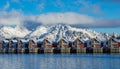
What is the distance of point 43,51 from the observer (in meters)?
156

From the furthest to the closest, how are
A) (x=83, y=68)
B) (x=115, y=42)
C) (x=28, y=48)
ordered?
(x=28, y=48)
(x=115, y=42)
(x=83, y=68)

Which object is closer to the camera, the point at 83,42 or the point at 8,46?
the point at 83,42

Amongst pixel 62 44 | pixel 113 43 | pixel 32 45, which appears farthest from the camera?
pixel 32 45

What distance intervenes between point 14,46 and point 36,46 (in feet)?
36.8

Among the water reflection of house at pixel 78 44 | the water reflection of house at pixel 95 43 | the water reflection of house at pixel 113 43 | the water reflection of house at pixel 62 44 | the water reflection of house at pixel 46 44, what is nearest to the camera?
the water reflection of house at pixel 113 43

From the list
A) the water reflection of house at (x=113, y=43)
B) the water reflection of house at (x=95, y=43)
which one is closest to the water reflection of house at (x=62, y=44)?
the water reflection of house at (x=95, y=43)

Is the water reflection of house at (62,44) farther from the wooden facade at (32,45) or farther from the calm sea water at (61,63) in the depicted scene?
the calm sea water at (61,63)

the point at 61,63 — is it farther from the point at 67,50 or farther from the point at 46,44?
the point at 46,44

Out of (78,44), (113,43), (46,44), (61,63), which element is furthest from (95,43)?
(61,63)

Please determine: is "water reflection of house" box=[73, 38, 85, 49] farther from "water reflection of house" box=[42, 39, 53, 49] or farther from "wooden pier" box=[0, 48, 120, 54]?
"water reflection of house" box=[42, 39, 53, 49]

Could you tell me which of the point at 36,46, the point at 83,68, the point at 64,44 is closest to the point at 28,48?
the point at 36,46

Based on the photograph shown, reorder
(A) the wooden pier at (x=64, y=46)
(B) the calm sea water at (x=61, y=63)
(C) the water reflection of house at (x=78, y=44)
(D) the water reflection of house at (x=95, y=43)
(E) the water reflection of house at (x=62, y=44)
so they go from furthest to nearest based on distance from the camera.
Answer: (E) the water reflection of house at (x=62, y=44) < (C) the water reflection of house at (x=78, y=44) < (D) the water reflection of house at (x=95, y=43) < (A) the wooden pier at (x=64, y=46) < (B) the calm sea water at (x=61, y=63)

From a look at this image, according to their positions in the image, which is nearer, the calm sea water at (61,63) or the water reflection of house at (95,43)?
the calm sea water at (61,63)

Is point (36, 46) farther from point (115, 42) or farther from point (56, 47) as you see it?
point (115, 42)
